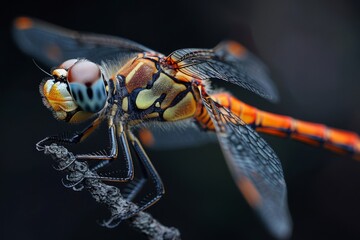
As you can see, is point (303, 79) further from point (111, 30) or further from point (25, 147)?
point (25, 147)

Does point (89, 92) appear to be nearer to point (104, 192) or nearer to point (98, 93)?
point (98, 93)

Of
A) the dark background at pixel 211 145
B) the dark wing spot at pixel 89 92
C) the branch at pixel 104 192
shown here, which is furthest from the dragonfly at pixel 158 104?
the dark background at pixel 211 145

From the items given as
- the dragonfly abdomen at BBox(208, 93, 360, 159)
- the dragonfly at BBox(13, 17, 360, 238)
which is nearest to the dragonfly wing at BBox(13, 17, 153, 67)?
the dragonfly at BBox(13, 17, 360, 238)

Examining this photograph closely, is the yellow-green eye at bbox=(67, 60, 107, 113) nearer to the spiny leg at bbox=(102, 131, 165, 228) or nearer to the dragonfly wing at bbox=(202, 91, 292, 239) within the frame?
the spiny leg at bbox=(102, 131, 165, 228)

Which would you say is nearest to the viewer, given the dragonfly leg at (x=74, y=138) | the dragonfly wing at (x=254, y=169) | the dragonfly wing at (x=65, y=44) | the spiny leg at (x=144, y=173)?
the dragonfly wing at (x=254, y=169)

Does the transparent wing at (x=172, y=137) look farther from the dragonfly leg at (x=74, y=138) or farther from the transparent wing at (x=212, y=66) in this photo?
the dragonfly leg at (x=74, y=138)

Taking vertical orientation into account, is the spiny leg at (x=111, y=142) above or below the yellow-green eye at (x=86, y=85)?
below

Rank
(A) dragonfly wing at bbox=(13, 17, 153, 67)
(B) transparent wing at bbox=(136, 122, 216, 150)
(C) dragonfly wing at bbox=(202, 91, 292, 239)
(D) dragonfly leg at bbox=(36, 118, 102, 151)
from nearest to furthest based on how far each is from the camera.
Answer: (C) dragonfly wing at bbox=(202, 91, 292, 239), (D) dragonfly leg at bbox=(36, 118, 102, 151), (A) dragonfly wing at bbox=(13, 17, 153, 67), (B) transparent wing at bbox=(136, 122, 216, 150)

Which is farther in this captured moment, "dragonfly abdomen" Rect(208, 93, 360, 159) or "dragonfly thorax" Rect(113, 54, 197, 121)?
"dragonfly abdomen" Rect(208, 93, 360, 159)
